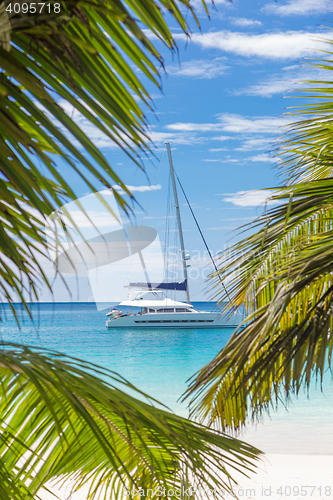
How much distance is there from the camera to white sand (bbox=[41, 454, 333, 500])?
18.6 ft

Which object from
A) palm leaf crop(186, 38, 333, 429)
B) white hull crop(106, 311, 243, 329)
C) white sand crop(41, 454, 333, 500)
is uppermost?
palm leaf crop(186, 38, 333, 429)

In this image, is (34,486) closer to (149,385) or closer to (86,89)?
(86,89)

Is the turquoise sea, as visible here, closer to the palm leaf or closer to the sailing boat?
the palm leaf

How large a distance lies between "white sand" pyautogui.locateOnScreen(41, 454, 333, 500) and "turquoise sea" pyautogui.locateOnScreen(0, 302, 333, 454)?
1.09 meters


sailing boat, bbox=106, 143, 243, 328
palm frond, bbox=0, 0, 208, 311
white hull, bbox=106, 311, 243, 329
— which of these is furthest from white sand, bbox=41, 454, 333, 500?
white hull, bbox=106, 311, 243, 329

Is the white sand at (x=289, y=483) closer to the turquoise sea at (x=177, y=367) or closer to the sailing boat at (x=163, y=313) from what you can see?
the turquoise sea at (x=177, y=367)

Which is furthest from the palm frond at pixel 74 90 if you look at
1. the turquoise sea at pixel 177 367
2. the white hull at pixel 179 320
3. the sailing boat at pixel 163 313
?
the white hull at pixel 179 320

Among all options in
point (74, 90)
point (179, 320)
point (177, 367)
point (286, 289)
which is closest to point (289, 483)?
point (286, 289)

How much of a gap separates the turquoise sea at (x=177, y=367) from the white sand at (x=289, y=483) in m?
1.09

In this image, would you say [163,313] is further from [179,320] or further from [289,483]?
[289,483]

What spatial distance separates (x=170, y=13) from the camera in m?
0.64

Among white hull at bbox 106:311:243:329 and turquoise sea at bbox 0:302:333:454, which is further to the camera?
white hull at bbox 106:311:243:329

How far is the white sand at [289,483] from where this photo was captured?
18.6 ft

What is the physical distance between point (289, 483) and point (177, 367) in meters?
15.8
